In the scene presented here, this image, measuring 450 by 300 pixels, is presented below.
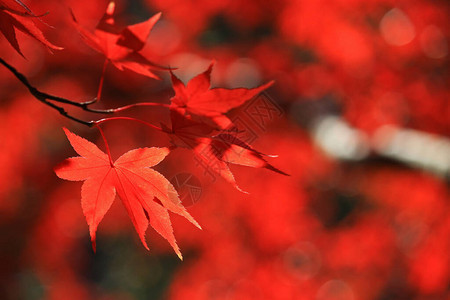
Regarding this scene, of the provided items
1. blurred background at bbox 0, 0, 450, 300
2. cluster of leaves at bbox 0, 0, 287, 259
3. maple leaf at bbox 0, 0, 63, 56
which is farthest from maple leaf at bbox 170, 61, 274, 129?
blurred background at bbox 0, 0, 450, 300

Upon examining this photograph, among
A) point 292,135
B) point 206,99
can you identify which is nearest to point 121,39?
point 206,99

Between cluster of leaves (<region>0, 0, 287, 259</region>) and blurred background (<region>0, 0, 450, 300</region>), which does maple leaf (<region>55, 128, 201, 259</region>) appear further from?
blurred background (<region>0, 0, 450, 300</region>)

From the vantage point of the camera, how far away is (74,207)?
12.2ft

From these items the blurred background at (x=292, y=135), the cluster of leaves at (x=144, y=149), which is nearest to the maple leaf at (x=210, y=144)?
the cluster of leaves at (x=144, y=149)

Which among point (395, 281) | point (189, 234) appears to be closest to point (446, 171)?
point (189, 234)

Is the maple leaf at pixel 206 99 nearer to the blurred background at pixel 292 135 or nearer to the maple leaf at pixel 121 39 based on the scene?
the maple leaf at pixel 121 39

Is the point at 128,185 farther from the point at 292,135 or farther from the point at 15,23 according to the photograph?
the point at 292,135

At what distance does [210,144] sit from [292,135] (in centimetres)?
255

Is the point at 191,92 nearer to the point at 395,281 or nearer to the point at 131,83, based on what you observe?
the point at 131,83

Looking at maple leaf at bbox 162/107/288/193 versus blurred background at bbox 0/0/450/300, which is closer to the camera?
maple leaf at bbox 162/107/288/193

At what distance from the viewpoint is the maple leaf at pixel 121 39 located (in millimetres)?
463

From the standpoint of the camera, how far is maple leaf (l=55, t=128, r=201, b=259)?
49 centimetres

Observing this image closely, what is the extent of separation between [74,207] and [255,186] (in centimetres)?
176

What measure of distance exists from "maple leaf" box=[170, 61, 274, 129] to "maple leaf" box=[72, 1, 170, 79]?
0.12ft
